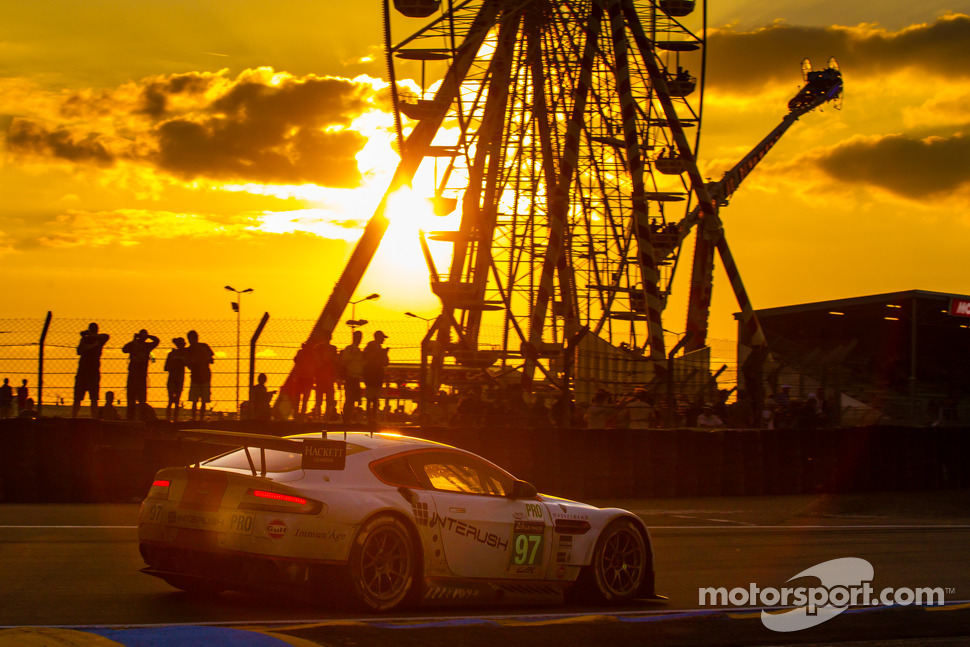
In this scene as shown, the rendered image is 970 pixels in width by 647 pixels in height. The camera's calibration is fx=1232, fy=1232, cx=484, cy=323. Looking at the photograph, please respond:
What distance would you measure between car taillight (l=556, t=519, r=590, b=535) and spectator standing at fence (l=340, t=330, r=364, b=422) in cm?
823

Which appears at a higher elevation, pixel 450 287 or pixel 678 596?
pixel 450 287

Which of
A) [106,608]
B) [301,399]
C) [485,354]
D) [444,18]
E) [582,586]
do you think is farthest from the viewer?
[444,18]

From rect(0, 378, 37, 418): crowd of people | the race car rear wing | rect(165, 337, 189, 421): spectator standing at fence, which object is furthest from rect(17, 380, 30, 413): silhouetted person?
the race car rear wing

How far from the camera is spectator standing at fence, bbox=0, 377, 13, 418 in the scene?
1353 centimetres

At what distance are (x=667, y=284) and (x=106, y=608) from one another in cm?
3087

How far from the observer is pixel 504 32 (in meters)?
28.6

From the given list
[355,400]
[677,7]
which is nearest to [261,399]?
[355,400]

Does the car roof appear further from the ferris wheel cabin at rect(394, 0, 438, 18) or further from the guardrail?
the ferris wheel cabin at rect(394, 0, 438, 18)

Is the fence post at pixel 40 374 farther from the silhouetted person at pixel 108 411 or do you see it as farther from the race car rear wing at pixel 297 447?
the race car rear wing at pixel 297 447

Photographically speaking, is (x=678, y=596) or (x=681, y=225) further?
(x=681, y=225)

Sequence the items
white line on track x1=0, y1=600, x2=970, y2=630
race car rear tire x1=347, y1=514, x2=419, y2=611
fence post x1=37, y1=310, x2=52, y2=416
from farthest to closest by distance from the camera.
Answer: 1. fence post x1=37, y1=310, x2=52, y2=416
2. race car rear tire x1=347, y1=514, x2=419, y2=611
3. white line on track x1=0, y1=600, x2=970, y2=630

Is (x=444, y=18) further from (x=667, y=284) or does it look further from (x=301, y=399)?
(x=301, y=399)

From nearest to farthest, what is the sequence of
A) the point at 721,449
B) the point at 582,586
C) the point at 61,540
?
the point at 582,586, the point at 61,540, the point at 721,449

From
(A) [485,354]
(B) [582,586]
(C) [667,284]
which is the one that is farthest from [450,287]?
(B) [582,586]
